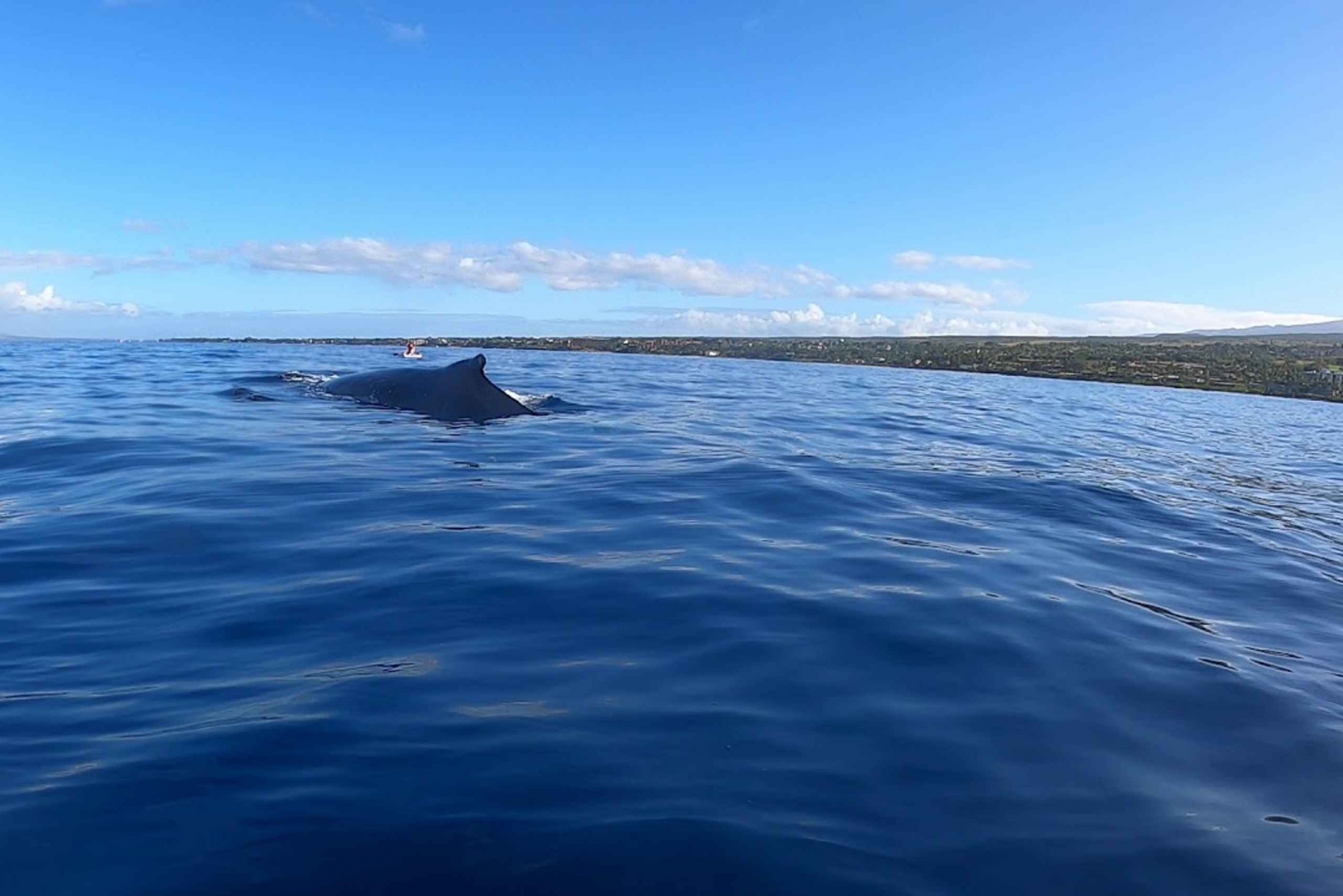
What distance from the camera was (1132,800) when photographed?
160 inches

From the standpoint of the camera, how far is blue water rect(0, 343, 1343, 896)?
353 centimetres

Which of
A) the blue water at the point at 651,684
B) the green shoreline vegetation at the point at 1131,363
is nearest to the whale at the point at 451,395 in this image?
the blue water at the point at 651,684

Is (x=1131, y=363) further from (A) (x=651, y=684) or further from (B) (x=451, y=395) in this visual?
(A) (x=651, y=684)

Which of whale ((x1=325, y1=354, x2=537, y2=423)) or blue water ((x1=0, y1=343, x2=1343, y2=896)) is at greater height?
whale ((x1=325, y1=354, x2=537, y2=423))

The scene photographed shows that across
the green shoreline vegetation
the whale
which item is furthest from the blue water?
the green shoreline vegetation

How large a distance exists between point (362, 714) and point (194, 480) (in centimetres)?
770

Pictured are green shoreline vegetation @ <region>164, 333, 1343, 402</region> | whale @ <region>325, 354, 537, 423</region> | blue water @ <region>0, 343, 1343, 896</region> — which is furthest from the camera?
green shoreline vegetation @ <region>164, 333, 1343, 402</region>

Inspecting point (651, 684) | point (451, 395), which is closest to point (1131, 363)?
point (451, 395)

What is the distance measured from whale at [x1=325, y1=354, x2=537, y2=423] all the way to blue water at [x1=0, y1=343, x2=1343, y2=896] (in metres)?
6.12

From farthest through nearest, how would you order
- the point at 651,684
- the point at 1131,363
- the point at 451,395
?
the point at 1131,363
the point at 451,395
the point at 651,684

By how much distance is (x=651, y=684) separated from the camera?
203 inches

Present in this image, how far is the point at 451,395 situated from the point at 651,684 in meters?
14.5

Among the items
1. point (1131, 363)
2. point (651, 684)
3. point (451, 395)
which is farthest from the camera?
point (1131, 363)

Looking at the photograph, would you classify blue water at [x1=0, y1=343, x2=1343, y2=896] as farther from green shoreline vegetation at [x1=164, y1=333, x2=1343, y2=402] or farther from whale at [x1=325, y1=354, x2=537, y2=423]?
green shoreline vegetation at [x1=164, y1=333, x2=1343, y2=402]
